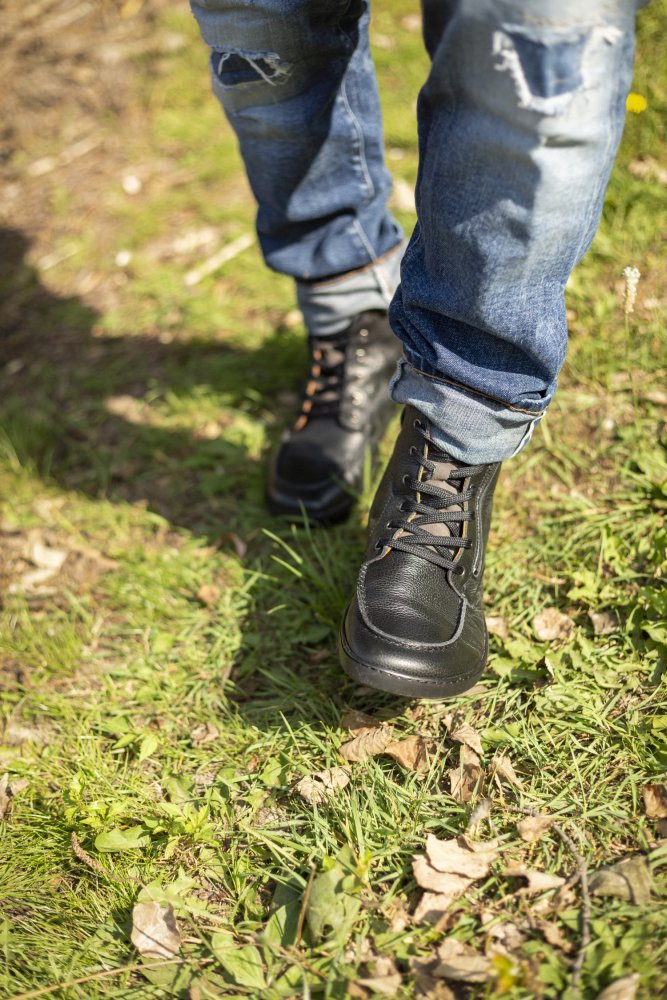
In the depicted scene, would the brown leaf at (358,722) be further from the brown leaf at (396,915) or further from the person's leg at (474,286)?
the brown leaf at (396,915)

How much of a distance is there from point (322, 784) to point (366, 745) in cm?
11

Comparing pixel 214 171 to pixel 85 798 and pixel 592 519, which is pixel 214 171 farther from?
pixel 85 798

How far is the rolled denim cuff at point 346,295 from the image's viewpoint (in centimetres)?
202

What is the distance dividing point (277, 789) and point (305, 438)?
0.95m

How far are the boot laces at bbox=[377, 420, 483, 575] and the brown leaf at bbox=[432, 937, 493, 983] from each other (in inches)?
26.1

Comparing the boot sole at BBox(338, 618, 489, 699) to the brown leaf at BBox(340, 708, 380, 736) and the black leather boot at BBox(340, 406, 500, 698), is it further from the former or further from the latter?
the brown leaf at BBox(340, 708, 380, 736)

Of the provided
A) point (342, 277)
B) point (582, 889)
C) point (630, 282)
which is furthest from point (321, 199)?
point (582, 889)

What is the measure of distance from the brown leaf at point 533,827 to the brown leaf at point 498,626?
41cm

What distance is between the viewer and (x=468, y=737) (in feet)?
4.87

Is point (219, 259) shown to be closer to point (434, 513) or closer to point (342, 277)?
point (342, 277)

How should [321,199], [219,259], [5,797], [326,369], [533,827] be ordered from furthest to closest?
[219,259] < [326,369] < [321,199] < [5,797] < [533,827]

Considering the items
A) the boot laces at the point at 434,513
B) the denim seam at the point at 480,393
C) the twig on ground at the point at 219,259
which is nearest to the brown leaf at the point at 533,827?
the boot laces at the point at 434,513

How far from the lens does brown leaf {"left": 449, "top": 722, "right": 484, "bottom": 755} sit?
4.83 ft

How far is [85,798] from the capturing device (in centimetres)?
154
